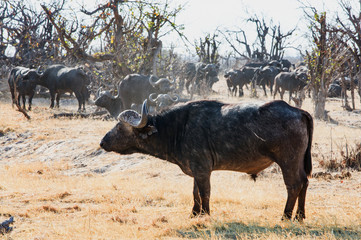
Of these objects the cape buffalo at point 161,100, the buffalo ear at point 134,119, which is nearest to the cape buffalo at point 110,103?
the cape buffalo at point 161,100

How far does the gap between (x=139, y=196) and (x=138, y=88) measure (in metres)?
9.23

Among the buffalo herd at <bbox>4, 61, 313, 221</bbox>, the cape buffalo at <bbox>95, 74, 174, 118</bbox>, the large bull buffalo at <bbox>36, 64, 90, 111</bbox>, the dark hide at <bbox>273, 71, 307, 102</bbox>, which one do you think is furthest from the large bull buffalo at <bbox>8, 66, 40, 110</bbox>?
the buffalo herd at <bbox>4, 61, 313, 221</bbox>

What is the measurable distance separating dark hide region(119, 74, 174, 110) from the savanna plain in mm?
2846

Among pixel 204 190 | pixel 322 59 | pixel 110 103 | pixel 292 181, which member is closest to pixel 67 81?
pixel 110 103

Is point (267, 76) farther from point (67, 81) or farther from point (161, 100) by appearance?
point (161, 100)

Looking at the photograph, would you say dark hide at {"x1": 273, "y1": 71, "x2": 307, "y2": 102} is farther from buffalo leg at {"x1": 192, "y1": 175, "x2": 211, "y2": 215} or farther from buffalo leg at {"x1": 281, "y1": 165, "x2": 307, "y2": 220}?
buffalo leg at {"x1": 281, "y1": 165, "x2": 307, "y2": 220}

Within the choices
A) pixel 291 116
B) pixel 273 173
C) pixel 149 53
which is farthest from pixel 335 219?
pixel 149 53

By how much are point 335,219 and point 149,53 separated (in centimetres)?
1432

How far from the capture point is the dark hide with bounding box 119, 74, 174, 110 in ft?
53.5

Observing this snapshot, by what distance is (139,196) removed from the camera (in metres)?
7.44

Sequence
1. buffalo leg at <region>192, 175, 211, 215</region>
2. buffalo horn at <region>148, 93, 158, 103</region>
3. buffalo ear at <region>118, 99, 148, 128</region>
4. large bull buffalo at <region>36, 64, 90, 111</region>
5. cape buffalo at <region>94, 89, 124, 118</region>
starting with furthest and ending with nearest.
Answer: large bull buffalo at <region>36, 64, 90, 111</region> < cape buffalo at <region>94, 89, 124, 118</region> < buffalo horn at <region>148, 93, 158, 103</region> < buffalo ear at <region>118, 99, 148, 128</region> < buffalo leg at <region>192, 175, 211, 215</region>

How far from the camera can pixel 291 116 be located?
515 centimetres

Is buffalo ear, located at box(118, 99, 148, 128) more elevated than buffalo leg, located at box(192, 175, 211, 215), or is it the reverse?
buffalo ear, located at box(118, 99, 148, 128)

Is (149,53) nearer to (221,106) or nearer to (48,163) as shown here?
(48,163)
